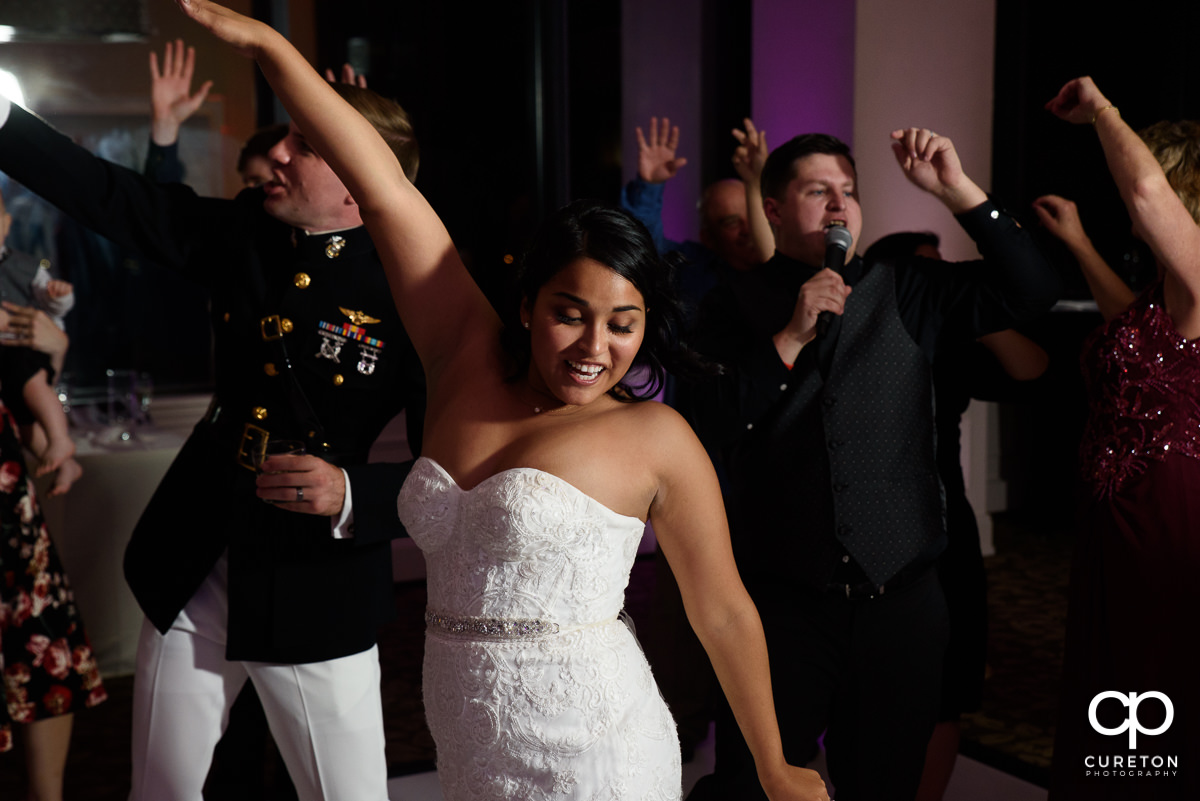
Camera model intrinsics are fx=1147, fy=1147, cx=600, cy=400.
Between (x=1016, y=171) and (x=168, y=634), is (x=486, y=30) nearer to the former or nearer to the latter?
(x=1016, y=171)

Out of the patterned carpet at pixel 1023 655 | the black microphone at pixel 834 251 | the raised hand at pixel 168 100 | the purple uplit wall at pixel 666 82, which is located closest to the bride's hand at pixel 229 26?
the black microphone at pixel 834 251

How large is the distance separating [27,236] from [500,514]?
4.82 m

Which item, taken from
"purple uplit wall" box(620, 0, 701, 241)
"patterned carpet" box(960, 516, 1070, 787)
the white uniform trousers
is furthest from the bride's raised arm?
"purple uplit wall" box(620, 0, 701, 241)

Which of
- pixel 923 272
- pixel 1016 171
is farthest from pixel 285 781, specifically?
pixel 1016 171

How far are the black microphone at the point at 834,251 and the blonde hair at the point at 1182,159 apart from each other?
0.72 metres

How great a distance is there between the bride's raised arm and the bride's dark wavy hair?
0.27 ft

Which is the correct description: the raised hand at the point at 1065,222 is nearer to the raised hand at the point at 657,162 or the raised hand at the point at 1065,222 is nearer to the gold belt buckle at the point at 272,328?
the raised hand at the point at 657,162

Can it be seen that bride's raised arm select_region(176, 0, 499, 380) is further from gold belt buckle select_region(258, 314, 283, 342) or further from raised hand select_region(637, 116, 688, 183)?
raised hand select_region(637, 116, 688, 183)

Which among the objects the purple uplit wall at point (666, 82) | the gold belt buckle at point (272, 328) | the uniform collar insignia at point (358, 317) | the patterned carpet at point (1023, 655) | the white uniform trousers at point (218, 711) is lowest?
the patterned carpet at point (1023, 655)

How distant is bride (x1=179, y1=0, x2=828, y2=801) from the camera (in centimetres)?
148

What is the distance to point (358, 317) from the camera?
6.90ft

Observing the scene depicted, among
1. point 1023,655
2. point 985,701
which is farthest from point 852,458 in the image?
point 1023,655

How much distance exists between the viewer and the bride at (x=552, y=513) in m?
1.48
